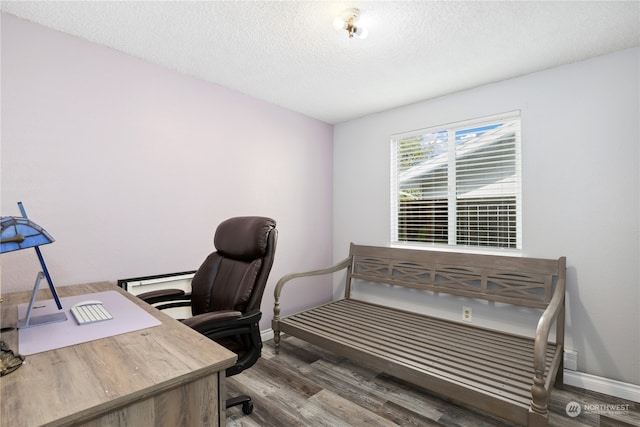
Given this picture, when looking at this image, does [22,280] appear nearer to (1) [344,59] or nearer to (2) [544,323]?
(1) [344,59]

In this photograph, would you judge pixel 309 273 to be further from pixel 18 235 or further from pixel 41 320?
pixel 18 235

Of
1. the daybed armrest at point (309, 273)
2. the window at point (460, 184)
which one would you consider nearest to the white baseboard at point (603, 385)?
the window at point (460, 184)

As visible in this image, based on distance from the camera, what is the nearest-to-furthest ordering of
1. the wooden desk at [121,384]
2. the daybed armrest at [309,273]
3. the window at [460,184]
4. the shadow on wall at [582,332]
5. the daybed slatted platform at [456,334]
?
1. the wooden desk at [121,384]
2. the daybed slatted platform at [456,334]
3. the shadow on wall at [582,332]
4. the window at [460,184]
5. the daybed armrest at [309,273]

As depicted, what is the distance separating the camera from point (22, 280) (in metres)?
1.76

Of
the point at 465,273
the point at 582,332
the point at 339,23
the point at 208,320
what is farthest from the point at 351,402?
the point at 339,23

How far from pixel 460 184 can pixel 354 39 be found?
1622mm

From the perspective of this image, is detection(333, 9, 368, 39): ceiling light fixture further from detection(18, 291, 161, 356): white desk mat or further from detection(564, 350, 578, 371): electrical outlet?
detection(564, 350, 578, 371): electrical outlet

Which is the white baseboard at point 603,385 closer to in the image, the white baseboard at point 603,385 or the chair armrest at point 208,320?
the white baseboard at point 603,385

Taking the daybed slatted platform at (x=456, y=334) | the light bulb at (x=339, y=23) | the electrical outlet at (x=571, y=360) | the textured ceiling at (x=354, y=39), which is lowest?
the electrical outlet at (x=571, y=360)

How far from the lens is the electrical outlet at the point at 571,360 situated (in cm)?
218

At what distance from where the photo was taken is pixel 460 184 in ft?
9.23

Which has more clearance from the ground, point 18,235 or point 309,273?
point 18,235

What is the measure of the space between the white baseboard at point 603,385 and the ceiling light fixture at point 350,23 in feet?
9.00

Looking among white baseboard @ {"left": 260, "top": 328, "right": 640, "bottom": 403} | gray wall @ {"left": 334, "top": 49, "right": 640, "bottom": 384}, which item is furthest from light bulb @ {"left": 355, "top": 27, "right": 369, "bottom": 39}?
white baseboard @ {"left": 260, "top": 328, "right": 640, "bottom": 403}
